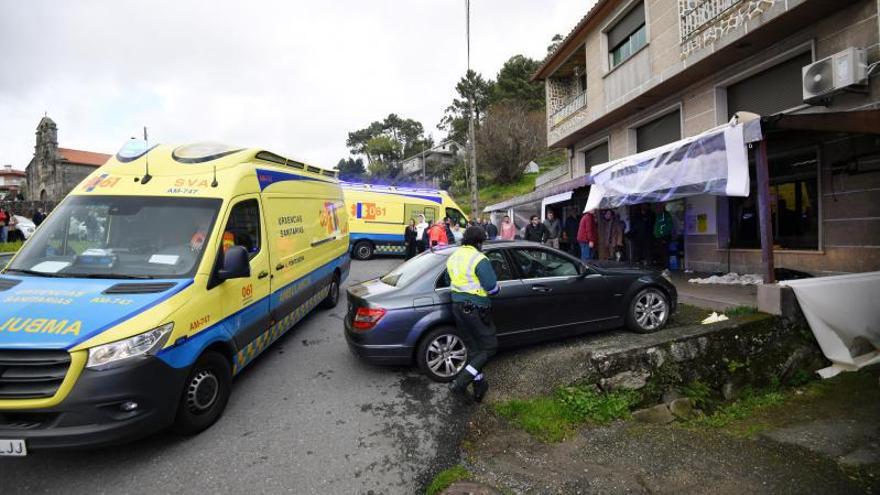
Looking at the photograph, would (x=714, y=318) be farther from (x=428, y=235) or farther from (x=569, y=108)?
(x=569, y=108)

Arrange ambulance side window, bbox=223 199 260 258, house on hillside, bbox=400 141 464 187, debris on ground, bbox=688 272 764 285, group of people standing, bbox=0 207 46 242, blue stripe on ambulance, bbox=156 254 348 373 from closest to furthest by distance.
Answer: blue stripe on ambulance, bbox=156 254 348 373, ambulance side window, bbox=223 199 260 258, debris on ground, bbox=688 272 764 285, group of people standing, bbox=0 207 46 242, house on hillside, bbox=400 141 464 187

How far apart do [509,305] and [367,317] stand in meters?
1.62

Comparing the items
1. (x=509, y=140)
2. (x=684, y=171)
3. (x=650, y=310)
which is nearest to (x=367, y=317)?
(x=650, y=310)

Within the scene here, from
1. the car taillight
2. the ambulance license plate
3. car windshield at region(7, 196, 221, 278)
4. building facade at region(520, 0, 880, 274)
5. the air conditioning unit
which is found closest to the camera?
the ambulance license plate

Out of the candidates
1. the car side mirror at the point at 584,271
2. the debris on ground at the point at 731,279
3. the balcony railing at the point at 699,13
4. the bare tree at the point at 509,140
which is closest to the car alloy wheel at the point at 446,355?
the car side mirror at the point at 584,271

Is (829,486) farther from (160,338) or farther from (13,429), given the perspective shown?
(13,429)

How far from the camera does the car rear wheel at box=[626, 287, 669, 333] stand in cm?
549

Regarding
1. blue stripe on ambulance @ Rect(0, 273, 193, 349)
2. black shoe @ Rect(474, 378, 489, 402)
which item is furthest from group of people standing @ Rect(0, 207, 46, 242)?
black shoe @ Rect(474, 378, 489, 402)

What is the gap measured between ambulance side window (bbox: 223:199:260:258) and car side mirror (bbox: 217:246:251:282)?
1.38ft

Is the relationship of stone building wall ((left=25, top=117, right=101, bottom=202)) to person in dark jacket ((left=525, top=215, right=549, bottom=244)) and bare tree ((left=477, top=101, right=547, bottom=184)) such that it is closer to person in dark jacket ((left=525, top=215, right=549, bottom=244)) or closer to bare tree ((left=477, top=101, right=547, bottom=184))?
bare tree ((left=477, top=101, right=547, bottom=184))

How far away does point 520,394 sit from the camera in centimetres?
425

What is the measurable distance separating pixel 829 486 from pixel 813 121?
13.8ft

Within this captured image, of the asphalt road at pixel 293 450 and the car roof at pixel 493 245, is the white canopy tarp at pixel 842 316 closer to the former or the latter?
the car roof at pixel 493 245

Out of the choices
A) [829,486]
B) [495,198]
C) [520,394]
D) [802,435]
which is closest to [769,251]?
[802,435]
